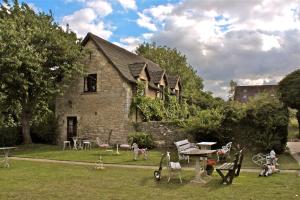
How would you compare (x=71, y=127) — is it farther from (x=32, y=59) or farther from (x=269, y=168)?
(x=269, y=168)

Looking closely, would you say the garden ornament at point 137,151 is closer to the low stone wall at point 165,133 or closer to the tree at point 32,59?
the low stone wall at point 165,133

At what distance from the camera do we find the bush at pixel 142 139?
26516 mm

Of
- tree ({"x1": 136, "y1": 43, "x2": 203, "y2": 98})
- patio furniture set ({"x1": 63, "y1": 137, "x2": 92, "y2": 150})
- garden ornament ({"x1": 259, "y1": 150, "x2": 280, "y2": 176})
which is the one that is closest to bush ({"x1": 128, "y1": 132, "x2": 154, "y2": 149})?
patio furniture set ({"x1": 63, "y1": 137, "x2": 92, "y2": 150})

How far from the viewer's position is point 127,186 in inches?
502

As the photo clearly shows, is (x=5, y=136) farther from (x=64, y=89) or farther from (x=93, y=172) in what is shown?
(x=93, y=172)

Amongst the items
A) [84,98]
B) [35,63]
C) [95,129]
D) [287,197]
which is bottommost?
[287,197]

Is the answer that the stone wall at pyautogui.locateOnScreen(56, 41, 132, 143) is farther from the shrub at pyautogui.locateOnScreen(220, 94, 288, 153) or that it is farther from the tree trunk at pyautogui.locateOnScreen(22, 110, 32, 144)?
the shrub at pyautogui.locateOnScreen(220, 94, 288, 153)

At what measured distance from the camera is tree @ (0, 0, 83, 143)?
2648 cm

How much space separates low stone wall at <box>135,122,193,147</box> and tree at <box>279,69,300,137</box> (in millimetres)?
6559

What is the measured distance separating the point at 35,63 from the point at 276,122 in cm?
1628

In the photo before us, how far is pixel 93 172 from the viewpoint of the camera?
53.0ft

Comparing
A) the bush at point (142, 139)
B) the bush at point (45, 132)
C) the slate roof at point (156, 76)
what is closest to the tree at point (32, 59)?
the bush at point (45, 132)

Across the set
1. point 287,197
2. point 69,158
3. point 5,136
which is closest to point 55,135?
point 5,136

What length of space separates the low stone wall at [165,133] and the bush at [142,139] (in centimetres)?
49
